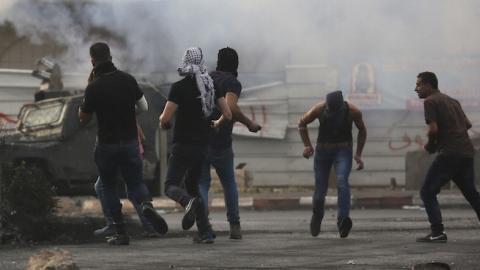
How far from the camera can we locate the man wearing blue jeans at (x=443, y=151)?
905cm

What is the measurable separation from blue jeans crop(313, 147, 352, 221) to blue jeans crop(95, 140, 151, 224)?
6.22ft

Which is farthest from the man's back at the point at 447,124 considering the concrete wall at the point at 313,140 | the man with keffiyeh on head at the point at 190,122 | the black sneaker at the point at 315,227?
the concrete wall at the point at 313,140

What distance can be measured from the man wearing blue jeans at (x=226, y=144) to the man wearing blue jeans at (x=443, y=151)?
1382 mm

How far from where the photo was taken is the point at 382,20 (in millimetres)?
17531

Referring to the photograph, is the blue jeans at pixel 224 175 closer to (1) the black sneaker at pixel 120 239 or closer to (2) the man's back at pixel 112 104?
(1) the black sneaker at pixel 120 239

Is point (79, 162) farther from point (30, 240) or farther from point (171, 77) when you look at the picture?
point (30, 240)

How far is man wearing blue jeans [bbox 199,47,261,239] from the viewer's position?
30.1ft

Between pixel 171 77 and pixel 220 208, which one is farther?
pixel 171 77

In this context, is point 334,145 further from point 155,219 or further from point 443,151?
point 155,219

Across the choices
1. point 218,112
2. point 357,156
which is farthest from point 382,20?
point 218,112

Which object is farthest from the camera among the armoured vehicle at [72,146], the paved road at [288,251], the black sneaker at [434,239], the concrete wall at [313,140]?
the concrete wall at [313,140]

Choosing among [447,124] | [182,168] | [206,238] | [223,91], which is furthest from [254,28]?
[182,168]

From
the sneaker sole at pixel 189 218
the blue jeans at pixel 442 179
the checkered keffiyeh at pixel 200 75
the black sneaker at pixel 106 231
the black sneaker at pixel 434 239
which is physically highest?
the checkered keffiyeh at pixel 200 75

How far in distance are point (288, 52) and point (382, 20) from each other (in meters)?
1.87
